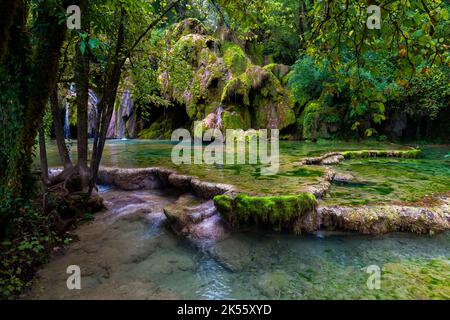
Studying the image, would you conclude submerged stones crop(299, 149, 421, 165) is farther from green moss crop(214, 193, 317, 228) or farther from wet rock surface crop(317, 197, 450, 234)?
green moss crop(214, 193, 317, 228)

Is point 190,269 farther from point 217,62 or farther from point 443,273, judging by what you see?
point 217,62

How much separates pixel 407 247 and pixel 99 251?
539cm

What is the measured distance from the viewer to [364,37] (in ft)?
6.66

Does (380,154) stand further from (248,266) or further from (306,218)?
(248,266)

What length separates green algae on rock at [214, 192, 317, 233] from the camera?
18.8 ft

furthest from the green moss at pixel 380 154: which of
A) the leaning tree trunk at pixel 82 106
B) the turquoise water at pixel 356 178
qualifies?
the leaning tree trunk at pixel 82 106

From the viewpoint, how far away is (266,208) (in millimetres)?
5750

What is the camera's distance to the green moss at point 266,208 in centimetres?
573

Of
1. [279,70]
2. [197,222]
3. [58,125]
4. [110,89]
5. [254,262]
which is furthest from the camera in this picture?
[279,70]

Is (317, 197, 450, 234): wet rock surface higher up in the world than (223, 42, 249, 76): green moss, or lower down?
lower down

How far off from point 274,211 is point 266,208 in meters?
0.16

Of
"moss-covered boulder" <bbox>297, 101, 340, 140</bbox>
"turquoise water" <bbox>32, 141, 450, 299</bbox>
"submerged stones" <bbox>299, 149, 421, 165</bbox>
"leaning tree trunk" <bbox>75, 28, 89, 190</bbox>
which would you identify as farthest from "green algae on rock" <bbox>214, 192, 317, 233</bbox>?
"moss-covered boulder" <bbox>297, 101, 340, 140</bbox>

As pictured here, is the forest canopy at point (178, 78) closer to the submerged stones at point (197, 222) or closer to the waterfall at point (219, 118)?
the waterfall at point (219, 118)

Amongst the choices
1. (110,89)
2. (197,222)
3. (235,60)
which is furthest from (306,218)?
(235,60)
